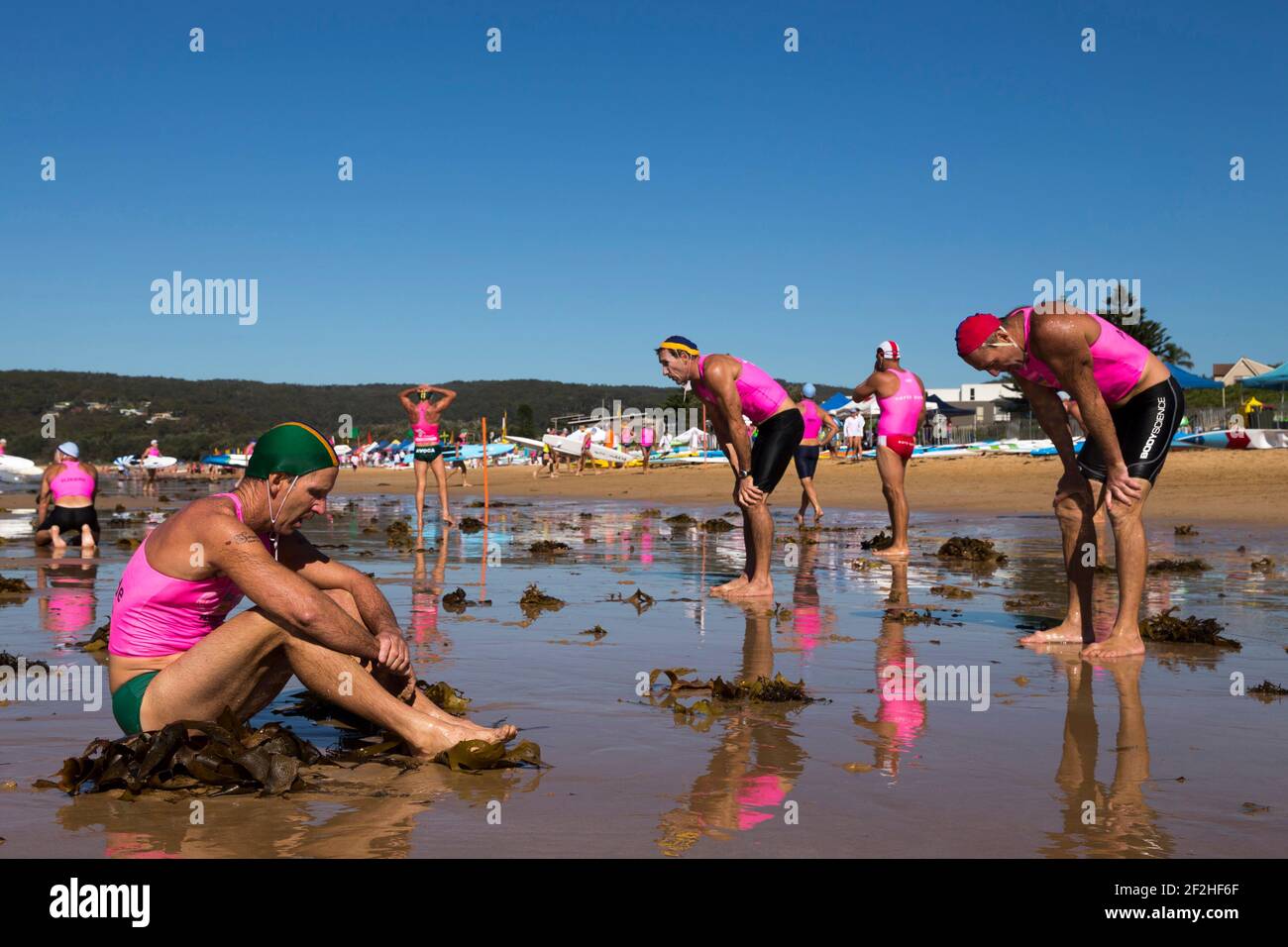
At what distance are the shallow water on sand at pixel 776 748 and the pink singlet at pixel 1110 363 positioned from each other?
1.45 m

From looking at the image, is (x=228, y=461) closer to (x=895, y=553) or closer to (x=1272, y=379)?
(x=1272, y=379)

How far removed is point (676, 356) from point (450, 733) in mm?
5357

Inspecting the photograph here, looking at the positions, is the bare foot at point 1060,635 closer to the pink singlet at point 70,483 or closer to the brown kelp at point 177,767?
the brown kelp at point 177,767

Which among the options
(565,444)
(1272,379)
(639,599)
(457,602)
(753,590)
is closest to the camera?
(457,602)

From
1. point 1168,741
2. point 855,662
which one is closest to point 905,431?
point 855,662

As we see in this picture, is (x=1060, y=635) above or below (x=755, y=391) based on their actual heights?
below

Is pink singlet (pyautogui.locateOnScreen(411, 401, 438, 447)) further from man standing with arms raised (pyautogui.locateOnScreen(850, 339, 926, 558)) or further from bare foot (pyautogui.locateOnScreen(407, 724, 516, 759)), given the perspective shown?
bare foot (pyautogui.locateOnScreen(407, 724, 516, 759))

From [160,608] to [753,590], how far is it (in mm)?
5441

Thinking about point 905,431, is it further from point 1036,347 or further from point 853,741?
point 853,741

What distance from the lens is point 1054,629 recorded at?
6.72 metres

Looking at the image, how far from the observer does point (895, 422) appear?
1227 cm

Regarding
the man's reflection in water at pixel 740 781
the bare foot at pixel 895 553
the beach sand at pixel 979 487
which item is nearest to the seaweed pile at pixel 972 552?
the bare foot at pixel 895 553

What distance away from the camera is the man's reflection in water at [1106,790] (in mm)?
3244

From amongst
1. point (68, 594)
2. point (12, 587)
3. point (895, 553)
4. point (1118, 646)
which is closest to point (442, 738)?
point (1118, 646)
